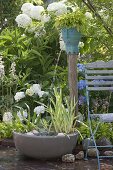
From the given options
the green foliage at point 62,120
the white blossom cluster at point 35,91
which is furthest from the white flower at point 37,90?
the green foliage at point 62,120

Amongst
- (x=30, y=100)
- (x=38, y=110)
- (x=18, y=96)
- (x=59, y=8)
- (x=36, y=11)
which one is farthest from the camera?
(x=36, y=11)

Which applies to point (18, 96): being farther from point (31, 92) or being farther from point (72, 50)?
point (72, 50)

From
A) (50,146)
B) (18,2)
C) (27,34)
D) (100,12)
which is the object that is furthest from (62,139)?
(18,2)

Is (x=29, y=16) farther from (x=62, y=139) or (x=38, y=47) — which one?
(x=62, y=139)

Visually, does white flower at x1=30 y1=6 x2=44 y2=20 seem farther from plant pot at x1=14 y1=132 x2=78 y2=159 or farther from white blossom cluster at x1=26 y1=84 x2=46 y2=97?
plant pot at x1=14 y1=132 x2=78 y2=159

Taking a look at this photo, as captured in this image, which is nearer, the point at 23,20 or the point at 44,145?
the point at 44,145

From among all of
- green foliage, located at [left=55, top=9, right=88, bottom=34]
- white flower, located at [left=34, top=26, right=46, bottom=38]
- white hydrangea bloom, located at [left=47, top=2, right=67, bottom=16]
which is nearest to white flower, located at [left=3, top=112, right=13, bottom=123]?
green foliage, located at [left=55, top=9, right=88, bottom=34]

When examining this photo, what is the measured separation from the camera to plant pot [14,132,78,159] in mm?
4570

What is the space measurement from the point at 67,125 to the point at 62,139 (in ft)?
0.79

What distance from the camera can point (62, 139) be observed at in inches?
182

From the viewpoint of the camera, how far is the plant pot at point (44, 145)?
4.57 metres

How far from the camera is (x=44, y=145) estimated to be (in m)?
4.57

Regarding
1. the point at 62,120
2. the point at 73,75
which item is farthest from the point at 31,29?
the point at 62,120

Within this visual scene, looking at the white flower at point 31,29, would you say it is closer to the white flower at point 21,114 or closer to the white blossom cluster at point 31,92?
the white blossom cluster at point 31,92
